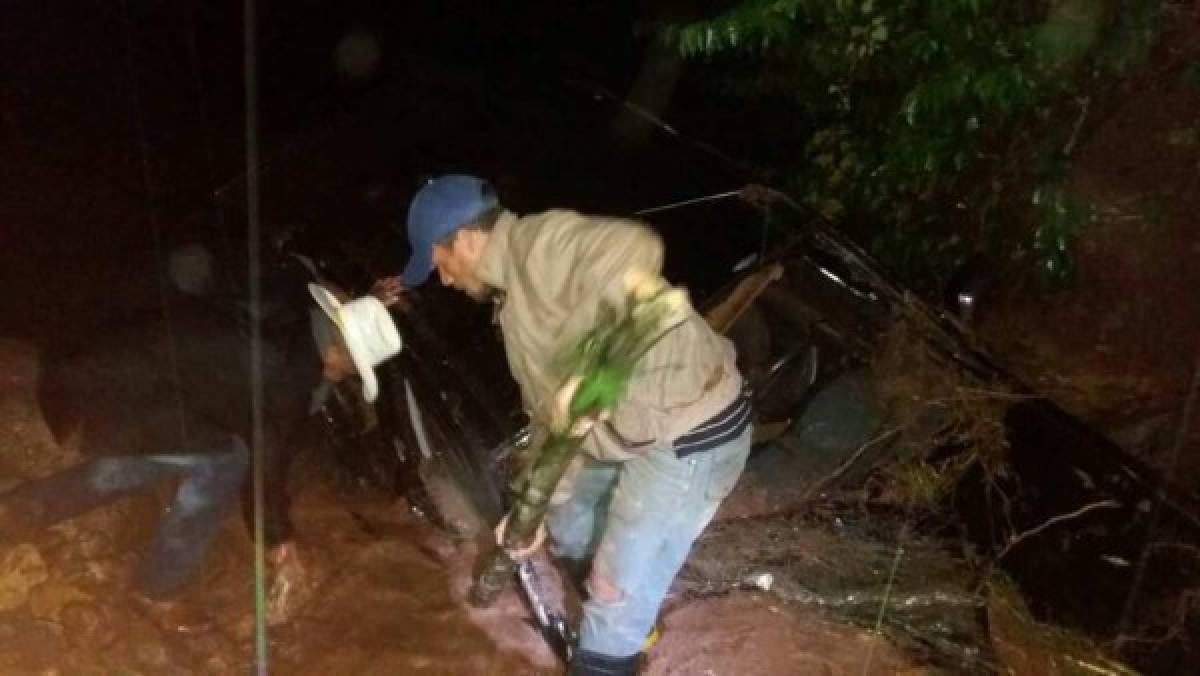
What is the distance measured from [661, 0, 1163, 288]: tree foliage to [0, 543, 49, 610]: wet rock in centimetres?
316

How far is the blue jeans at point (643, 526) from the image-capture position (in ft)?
10.0

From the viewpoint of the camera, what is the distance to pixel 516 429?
3.71 m

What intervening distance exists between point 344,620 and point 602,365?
1733 millimetres

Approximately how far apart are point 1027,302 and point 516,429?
7.87 feet

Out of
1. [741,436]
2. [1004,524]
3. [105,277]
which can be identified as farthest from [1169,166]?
[105,277]

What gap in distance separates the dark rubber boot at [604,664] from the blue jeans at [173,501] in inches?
61.5

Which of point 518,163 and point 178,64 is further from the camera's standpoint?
point 178,64

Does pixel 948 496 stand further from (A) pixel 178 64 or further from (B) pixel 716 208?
(A) pixel 178 64

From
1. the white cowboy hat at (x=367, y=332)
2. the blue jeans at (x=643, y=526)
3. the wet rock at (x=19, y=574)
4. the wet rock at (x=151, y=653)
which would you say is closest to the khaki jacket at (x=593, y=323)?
the blue jeans at (x=643, y=526)

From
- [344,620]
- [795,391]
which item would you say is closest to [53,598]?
[344,620]

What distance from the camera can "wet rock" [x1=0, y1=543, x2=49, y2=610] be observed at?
381 cm

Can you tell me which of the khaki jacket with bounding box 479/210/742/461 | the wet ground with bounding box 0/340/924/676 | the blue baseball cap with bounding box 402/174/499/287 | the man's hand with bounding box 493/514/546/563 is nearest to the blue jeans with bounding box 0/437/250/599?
the wet ground with bounding box 0/340/924/676

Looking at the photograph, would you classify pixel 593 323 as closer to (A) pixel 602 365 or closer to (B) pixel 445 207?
(A) pixel 602 365

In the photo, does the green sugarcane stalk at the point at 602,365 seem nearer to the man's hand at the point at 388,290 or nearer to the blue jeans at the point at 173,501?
the man's hand at the point at 388,290
